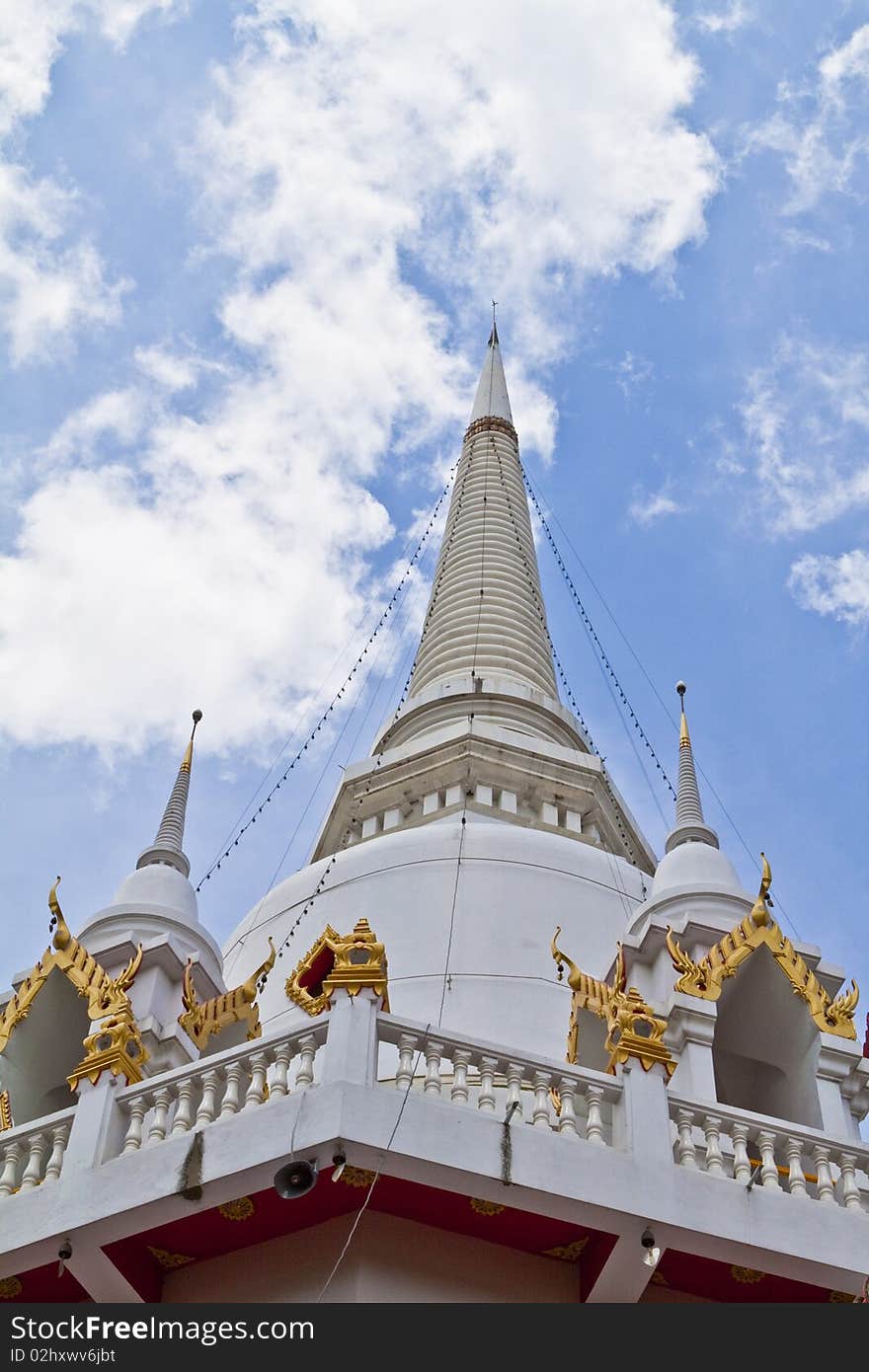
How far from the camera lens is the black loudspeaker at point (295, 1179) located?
1069cm

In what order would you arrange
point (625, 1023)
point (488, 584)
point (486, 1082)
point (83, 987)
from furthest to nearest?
point (488, 584), point (83, 987), point (625, 1023), point (486, 1082)

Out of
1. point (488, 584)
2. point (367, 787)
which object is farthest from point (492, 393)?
point (367, 787)

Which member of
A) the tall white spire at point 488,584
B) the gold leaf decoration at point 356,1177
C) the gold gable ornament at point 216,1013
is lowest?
the gold leaf decoration at point 356,1177

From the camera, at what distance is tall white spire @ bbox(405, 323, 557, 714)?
27.2 m

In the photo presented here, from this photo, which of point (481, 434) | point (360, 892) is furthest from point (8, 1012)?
point (481, 434)

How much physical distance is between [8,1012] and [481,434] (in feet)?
74.0

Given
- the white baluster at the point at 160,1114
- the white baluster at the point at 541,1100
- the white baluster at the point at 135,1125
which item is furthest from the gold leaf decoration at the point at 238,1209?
the white baluster at the point at 541,1100

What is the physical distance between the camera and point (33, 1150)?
39.2ft

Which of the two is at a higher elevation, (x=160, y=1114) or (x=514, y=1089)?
(x=514, y=1089)

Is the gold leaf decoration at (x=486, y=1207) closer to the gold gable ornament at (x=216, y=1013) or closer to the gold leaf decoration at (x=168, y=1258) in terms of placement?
the gold leaf decoration at (x=168, y=1258)

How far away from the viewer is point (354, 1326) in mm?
9789

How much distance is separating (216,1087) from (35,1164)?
4.74 ft

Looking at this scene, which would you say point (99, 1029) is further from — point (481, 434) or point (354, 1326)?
point (481, 434)

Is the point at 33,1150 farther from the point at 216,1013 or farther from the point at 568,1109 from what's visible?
the point at 568,1109
